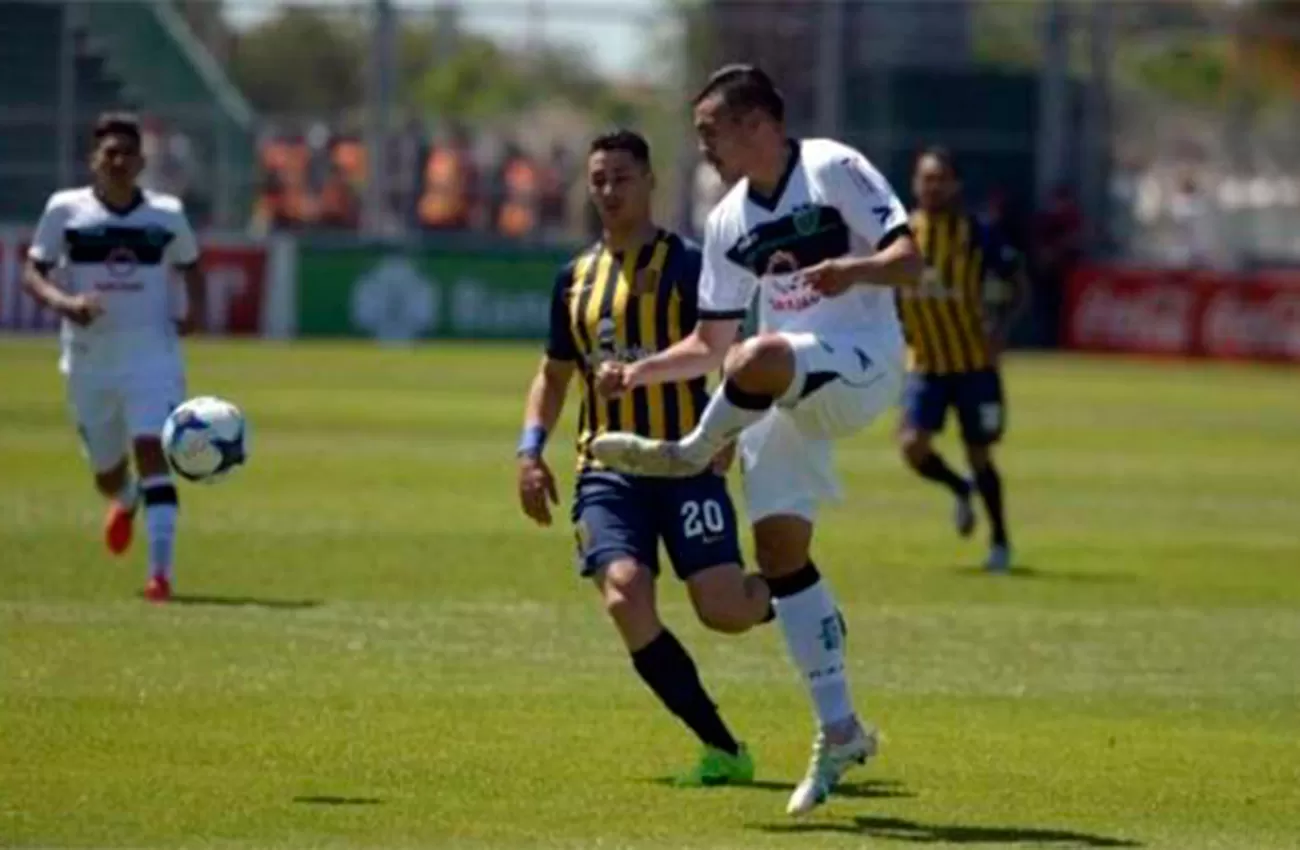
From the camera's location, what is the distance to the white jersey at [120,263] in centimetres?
1948

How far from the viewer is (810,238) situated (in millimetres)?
12312

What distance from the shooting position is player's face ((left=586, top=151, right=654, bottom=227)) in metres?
12.8

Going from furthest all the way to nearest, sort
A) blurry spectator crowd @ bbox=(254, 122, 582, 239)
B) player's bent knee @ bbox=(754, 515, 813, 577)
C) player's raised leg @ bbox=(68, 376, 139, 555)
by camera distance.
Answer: blurry spectator crowd @ bbox=(254, 122, 582, 239) < player's raised leg @ bbox=(68, 376, 139, 555) < player's bent knee @ bbox=(754, 515, 813, 577)

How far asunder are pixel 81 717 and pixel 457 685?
6.85 ft

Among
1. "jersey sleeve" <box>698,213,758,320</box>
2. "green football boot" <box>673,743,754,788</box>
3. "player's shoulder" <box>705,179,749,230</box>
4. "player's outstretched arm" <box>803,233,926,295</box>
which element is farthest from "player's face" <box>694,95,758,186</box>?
"green football boot" <box>673,743,754,788</box>

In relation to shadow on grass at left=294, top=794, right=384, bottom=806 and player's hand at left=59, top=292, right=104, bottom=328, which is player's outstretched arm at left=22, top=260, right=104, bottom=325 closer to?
player's hand at left=59, top=292, right=104, bottom=328

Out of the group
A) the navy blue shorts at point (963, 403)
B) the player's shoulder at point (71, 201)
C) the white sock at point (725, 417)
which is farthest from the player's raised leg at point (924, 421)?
the white sock at point (725, 417)

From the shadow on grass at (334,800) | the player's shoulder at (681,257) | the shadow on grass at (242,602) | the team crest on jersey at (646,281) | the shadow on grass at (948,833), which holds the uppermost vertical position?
the player's shoulder at (681,257)

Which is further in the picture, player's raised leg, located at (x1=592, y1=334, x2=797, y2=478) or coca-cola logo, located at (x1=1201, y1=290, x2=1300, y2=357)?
coca-cola logo, located at (x1=1201, y1=290, x2=1300, y2=357)

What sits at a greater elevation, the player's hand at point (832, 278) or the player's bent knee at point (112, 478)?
the player's hand at point (832, 278)

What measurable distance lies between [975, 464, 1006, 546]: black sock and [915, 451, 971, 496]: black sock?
0.77 metres

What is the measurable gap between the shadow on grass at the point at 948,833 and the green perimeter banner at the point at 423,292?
38960 millimetres

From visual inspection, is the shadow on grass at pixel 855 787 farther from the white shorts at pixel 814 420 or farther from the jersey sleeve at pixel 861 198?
the jersey sleeve at pixel 861 198

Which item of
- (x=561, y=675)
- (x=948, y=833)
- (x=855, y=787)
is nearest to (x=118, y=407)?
(x=561, y=675)
